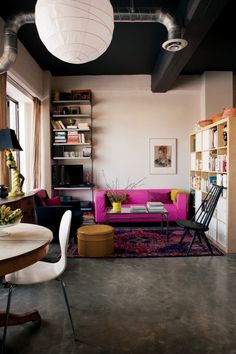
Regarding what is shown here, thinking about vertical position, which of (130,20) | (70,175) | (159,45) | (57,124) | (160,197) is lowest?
(160,197)

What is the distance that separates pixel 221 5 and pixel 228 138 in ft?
5.49

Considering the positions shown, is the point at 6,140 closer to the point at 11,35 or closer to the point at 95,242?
the point at 11,35

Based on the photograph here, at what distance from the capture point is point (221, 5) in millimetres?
2805

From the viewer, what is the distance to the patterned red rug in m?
3.80

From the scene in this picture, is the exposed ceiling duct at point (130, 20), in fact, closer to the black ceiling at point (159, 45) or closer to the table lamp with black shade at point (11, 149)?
the black ceiling at point (159, 45)

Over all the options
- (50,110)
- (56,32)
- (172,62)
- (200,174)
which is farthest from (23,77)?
(200,174)

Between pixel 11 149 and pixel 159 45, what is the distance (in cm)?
309

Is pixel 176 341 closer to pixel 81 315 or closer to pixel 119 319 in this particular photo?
pixel 119 319

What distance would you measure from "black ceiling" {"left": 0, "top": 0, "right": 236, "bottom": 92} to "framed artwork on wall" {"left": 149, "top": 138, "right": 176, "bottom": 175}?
1209 millimetres

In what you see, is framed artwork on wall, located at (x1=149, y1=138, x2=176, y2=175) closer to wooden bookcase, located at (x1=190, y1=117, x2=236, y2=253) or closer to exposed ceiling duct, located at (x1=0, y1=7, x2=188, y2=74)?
wooden bookcase, located at (x1=190, y1=117, x2=236, y2=253)

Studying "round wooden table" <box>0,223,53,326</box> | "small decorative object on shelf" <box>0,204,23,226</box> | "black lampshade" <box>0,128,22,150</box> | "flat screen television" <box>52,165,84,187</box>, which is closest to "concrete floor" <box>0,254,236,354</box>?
"round wooden table" <box>0,223,53,326</box>

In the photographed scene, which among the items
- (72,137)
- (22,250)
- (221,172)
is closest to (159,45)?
(221,172)

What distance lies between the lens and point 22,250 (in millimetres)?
1574

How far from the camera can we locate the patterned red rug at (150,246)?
12.5 feet
